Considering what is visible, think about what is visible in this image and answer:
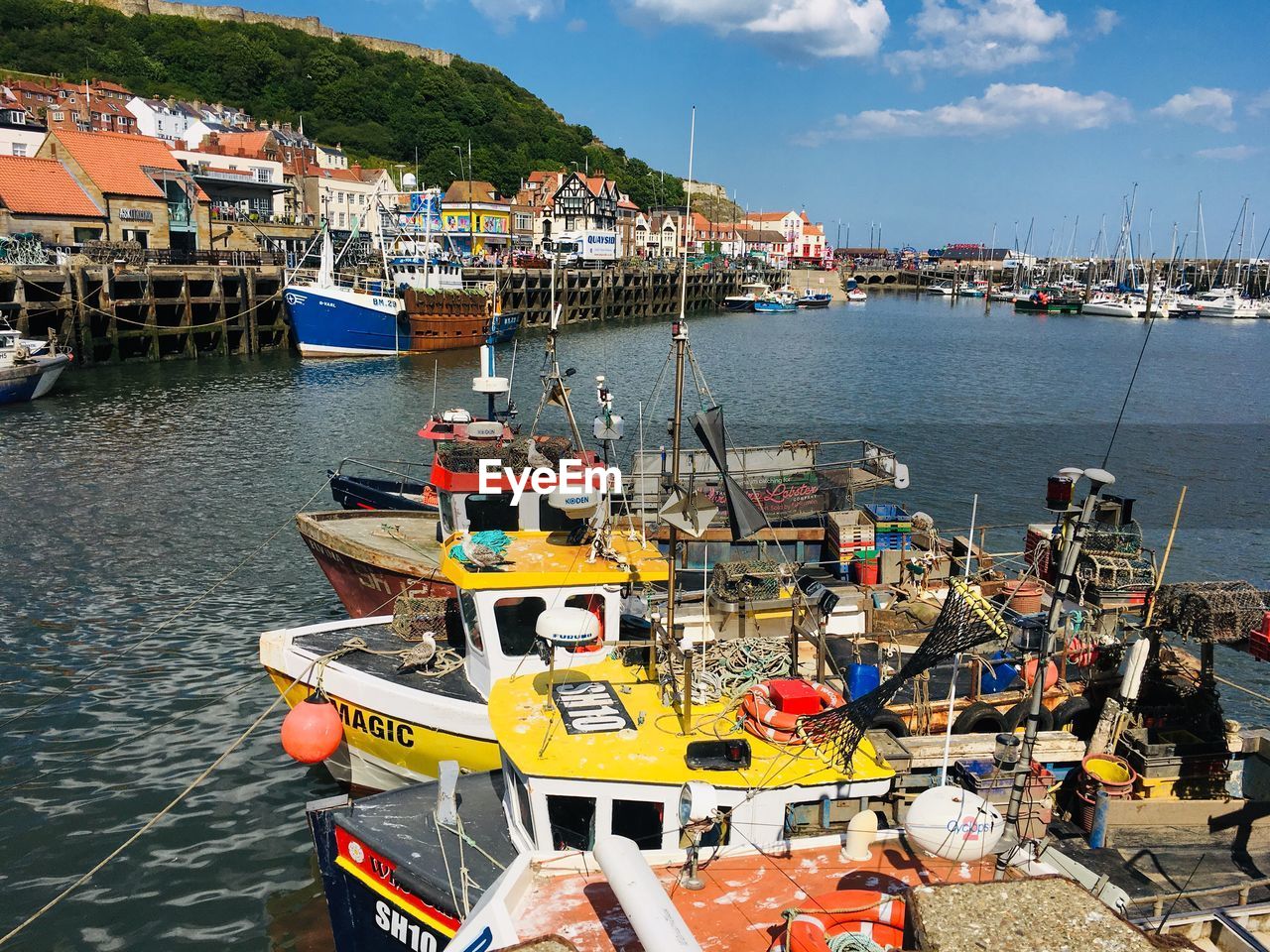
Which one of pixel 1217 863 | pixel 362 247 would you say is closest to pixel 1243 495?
pixel 1217 863

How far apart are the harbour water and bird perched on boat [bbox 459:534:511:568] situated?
436cm

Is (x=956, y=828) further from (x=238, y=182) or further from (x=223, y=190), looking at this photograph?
(x=223, y=190)

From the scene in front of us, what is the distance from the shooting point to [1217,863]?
9180 mm

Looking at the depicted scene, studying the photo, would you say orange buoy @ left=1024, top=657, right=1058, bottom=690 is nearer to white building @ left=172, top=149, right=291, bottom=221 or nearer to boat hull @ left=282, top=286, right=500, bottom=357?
boat hull @ left=282, top=286, right=500, bottom=357

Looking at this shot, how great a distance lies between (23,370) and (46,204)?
75.7 ft

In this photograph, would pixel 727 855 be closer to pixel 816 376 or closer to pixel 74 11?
pixel 816 376

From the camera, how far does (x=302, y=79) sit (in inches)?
5226

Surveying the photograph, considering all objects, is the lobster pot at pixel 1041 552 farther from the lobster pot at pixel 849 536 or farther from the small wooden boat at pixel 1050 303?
the small wooden boat at pixel 1050 303

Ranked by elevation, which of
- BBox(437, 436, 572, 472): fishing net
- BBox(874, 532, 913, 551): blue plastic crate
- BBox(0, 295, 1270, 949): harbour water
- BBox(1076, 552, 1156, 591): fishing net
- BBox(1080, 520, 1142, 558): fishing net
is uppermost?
BBox(437, 436, 572, 472): fishing net

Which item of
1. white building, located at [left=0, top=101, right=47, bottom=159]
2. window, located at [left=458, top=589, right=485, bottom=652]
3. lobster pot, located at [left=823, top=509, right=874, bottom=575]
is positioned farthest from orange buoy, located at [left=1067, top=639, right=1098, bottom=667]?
white building, located at [left=0, top=101, right=47, bottom=159]

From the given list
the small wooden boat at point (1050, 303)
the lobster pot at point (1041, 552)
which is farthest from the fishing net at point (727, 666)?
the small wooden boat at point (1050, 303)

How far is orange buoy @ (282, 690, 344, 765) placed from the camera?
10.1 meters

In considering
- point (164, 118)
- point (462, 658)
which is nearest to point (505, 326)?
point (462, 658)

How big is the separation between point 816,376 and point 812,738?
164ft
